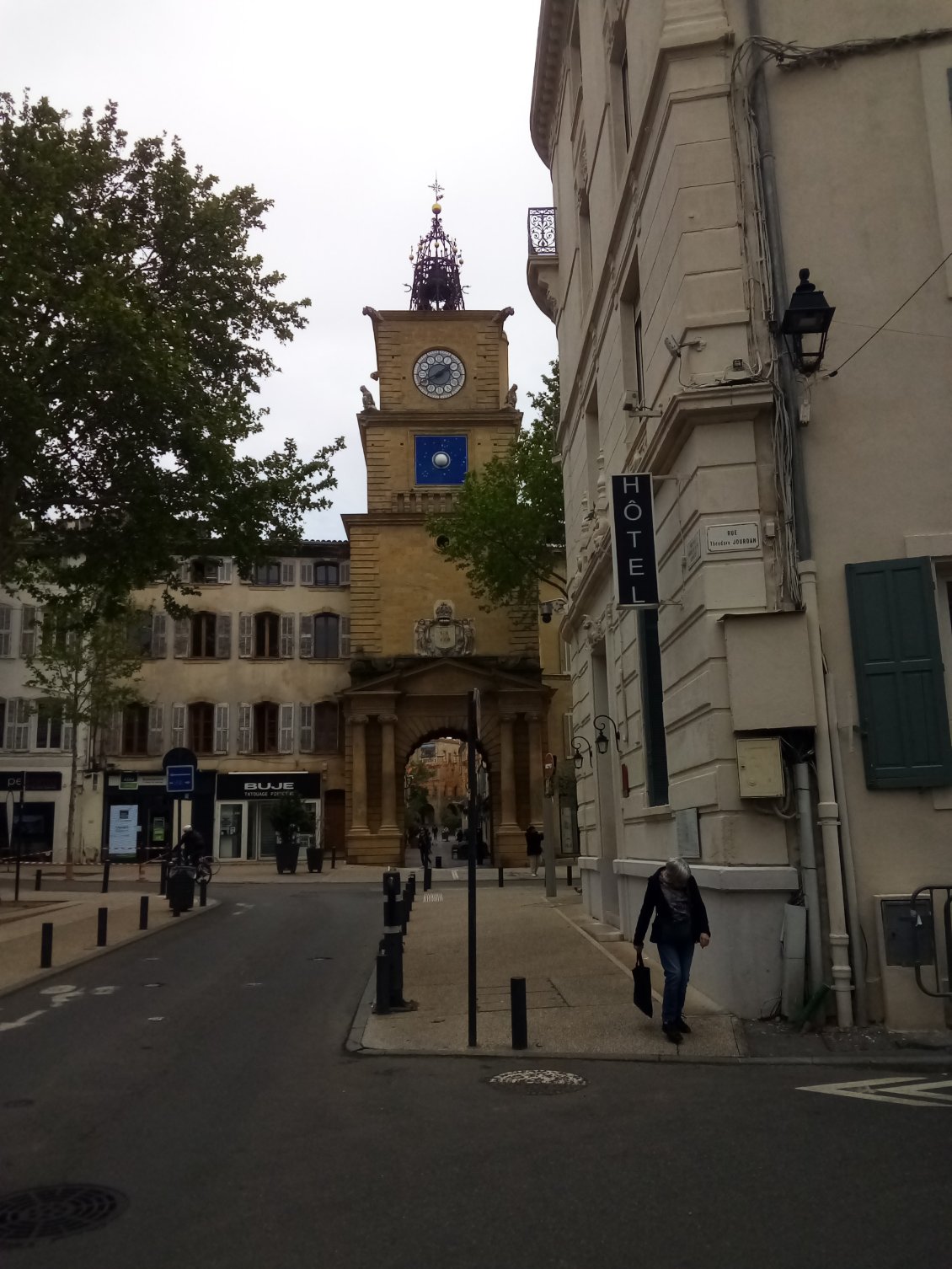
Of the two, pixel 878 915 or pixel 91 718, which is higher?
pixel 91 718

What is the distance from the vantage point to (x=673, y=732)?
1176 centimetres

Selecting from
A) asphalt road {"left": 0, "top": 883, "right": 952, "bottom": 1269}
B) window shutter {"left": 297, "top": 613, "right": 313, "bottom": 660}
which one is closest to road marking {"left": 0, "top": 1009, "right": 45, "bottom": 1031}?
asphalt road {"left": 0, "top": 883, "right": 952, "bottom": 1269}

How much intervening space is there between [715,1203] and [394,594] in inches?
1546

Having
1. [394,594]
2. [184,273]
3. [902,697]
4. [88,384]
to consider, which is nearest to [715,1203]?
[902,697]

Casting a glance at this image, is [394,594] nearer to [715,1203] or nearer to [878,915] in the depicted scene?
[878,915]

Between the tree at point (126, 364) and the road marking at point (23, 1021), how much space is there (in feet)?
30.8

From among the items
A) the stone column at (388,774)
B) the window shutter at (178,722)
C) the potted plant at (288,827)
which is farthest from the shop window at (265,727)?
the potted plant at (288,827)

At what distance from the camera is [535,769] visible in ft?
138

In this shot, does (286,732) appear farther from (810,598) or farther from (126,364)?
(810,598)

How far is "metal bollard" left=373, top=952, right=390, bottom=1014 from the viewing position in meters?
10.6

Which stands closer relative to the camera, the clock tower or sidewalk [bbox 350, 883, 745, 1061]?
sidewalk [bbox 350, 883, 745, 1061]

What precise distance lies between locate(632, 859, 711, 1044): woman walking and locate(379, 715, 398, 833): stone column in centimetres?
3278

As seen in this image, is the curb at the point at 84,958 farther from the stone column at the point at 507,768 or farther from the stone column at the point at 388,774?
the stone column at the point at 507,768

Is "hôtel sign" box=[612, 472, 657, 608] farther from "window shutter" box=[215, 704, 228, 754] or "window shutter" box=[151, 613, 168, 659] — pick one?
"window shutter" box=[151, 613, 168, 659]
